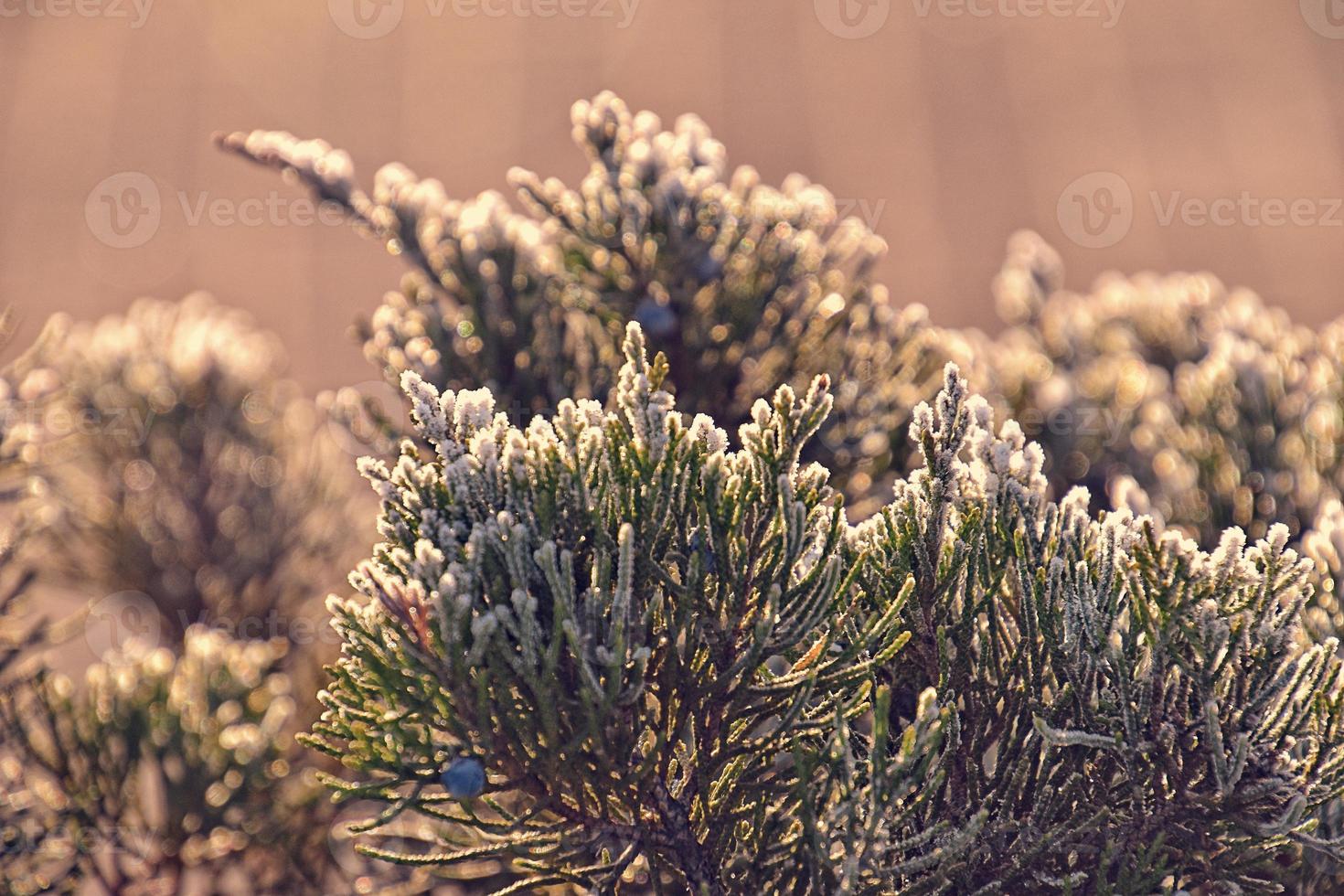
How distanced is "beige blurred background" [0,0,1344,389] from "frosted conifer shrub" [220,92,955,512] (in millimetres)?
2589

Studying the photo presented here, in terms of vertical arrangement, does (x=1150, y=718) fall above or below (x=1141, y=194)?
below

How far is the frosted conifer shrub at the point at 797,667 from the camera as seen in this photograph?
0.92 meters

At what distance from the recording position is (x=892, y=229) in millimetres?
4504

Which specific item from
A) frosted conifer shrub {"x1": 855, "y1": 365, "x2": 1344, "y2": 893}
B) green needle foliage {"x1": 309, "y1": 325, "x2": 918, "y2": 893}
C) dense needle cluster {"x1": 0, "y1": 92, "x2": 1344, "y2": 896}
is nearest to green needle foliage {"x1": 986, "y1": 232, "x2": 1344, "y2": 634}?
dense needle cluster {"x1": 0, "y1": 92, "x2": 1344, "y2": 896}

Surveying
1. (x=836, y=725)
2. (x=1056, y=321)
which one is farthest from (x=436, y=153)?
(x=836, y=725)

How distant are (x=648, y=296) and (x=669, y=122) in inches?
128

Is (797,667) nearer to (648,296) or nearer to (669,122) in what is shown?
(648,296)

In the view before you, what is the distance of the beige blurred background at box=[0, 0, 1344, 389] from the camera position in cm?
434

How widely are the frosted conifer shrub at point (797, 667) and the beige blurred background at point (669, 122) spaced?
9.95 ft

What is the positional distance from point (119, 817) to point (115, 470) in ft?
2.47

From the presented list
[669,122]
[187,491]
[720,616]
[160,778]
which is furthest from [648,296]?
[669,122]

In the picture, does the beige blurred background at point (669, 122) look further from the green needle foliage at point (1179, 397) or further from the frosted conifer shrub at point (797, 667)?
the frosted conifer shrub at point (797, 667)

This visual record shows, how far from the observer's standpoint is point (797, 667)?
103cm

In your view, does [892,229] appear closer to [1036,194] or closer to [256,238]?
[1036,194]
